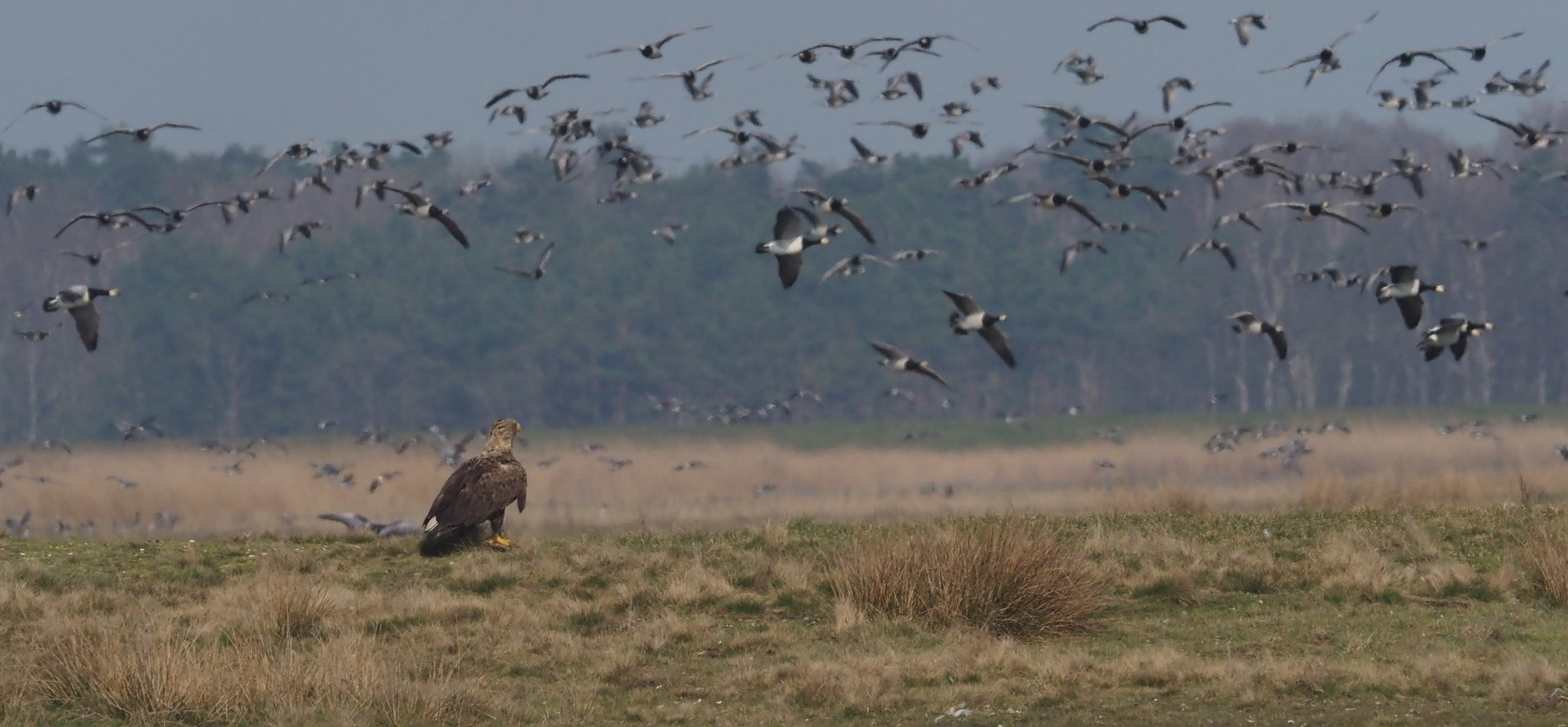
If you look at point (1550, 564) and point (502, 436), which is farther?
point (502, 436)

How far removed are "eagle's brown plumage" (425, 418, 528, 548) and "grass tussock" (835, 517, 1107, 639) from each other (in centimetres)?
485

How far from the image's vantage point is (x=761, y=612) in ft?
65.6

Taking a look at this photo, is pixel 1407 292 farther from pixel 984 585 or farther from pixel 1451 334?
pixel 984 585

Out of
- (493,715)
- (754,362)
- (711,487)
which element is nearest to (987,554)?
(493,715)

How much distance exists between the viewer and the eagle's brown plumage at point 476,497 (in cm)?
2248

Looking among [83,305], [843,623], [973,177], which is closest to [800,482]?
[973,177]

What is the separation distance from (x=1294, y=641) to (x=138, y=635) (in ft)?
33.0

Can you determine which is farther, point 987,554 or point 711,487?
point 711,487

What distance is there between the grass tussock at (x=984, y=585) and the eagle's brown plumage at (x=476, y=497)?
4.85 meters

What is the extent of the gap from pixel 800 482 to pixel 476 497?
4183cm

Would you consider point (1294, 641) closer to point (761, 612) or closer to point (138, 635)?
point (761, 612)

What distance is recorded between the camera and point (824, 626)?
1900cm

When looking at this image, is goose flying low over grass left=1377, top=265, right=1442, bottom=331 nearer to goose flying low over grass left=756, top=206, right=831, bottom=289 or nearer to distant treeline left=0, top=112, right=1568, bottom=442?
goose flying low over grass left=756, top=206, right=831, bottom=289

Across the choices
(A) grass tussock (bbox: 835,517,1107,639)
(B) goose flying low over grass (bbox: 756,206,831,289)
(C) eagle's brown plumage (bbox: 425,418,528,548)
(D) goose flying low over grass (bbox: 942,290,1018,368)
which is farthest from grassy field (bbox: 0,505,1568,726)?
(B) goose flying low over grass (bbox: 756,206,831,289)
